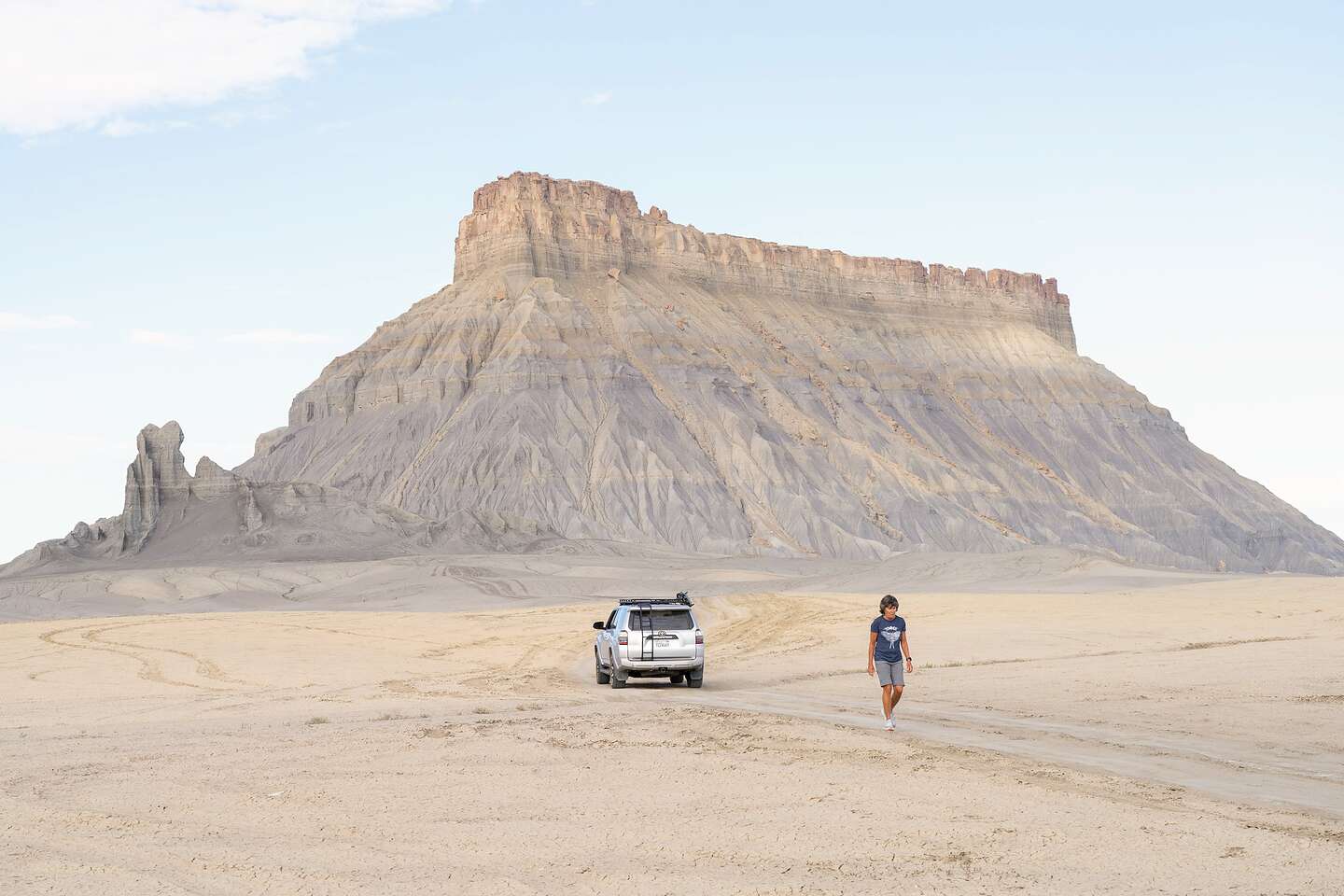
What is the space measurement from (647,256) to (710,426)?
85.6 feet

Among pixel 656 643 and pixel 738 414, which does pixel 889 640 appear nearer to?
pixel 656 643

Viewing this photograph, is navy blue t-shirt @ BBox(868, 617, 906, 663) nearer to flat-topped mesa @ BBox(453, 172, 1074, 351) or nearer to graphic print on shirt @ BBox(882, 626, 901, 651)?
graphic print on shirt @ BBox(882, 626, 901, 651)

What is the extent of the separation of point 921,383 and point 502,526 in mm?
56752

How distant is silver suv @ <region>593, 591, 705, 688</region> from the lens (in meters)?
23.2

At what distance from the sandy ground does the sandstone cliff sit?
70.8 m

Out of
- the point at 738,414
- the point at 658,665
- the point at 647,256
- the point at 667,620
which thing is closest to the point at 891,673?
the point at 658,665

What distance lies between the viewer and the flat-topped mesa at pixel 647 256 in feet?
425

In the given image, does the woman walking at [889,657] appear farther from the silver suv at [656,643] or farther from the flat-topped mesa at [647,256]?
the flat-topped mesa at [647,256]

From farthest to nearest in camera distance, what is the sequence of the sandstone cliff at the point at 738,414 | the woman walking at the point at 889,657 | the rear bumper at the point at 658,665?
the sandstone cliff at the point at 738,414, the rear bumper at the point at 658,665, the woman walking at the point at 889,657

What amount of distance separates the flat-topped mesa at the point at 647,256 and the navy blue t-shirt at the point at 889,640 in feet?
371

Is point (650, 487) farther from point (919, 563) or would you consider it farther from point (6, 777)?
point (6, 777)

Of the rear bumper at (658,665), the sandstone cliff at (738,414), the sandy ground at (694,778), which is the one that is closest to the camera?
the sandy ground at (694,778)

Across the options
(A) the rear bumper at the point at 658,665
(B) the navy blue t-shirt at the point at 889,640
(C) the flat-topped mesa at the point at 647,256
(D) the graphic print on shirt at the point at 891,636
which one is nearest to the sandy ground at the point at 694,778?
(A) the rear bumper at the point at 658,665

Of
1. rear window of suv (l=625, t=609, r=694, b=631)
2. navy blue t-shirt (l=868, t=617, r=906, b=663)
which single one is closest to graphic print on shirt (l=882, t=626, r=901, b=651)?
navy blue t-shirt (l=868, t=617, r=906, b=663)
